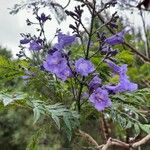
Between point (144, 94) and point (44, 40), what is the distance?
0.44 meters

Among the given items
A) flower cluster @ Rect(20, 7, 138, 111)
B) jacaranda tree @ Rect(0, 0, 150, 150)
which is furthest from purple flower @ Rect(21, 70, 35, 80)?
flower cluster @ Rect(20, 7, 138, 111)

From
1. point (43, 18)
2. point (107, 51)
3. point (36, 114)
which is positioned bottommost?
point (36, 114)

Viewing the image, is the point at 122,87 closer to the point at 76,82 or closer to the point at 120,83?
the point at 120,83

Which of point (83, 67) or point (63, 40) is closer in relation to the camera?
point (83, 67)

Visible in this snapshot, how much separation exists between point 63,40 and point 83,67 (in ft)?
0.59

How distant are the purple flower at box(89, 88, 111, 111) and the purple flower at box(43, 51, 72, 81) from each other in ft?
0.37

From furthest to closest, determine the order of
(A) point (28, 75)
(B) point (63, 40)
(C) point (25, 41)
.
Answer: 1. (C) point (25, 41)
2. (A) point (28, 75)
3. (B) point (63, 40)

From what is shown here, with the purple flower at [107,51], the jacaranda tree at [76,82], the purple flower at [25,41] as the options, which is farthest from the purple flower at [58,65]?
the purple flower at [25,41]

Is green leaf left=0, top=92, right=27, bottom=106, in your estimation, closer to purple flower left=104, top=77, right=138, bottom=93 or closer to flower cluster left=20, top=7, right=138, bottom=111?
flower cluster left=20, top=7, right=138, bottom=111

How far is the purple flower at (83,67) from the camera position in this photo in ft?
5.18

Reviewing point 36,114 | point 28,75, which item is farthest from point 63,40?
point 36,114

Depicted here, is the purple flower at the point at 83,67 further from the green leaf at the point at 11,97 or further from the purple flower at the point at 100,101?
the green leaf at the point at 11,97

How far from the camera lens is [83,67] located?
5.16ft

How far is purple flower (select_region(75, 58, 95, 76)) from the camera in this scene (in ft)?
5.18
